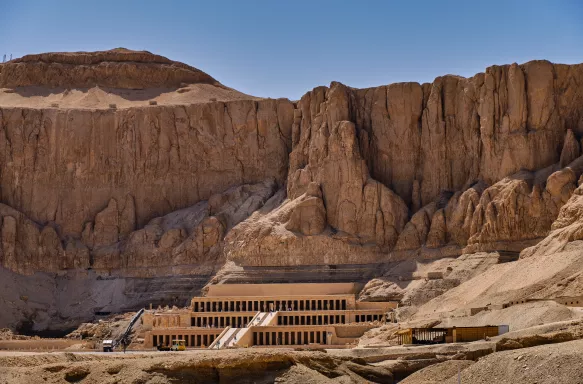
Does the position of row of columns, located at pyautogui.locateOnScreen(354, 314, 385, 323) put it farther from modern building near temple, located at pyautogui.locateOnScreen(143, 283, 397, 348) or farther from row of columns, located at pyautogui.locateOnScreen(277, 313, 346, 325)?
row of columns, located at pyautogui.locateOnScreen(277, 313, 346, 325)

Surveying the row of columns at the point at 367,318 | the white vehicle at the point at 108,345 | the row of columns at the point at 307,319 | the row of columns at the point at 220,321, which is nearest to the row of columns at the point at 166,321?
the row of columns at the point at 220,321

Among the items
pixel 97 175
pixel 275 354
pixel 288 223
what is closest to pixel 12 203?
pixel 97 175

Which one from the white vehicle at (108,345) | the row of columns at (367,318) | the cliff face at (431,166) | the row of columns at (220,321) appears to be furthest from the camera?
the row of columns at (220,321)

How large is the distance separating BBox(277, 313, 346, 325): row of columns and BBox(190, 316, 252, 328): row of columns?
351 cm

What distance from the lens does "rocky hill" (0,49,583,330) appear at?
388 ft

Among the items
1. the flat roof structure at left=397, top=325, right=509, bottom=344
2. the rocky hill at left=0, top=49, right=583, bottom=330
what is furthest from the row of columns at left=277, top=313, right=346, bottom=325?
the flat roof structure at left=397, top=325, right=509, bottom=344

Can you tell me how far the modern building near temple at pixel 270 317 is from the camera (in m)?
110

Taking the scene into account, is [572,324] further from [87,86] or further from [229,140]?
[87,86]

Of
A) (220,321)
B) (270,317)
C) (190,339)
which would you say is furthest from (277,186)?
(190,339)

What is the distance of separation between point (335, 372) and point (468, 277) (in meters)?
45.5

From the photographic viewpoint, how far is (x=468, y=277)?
112500mm

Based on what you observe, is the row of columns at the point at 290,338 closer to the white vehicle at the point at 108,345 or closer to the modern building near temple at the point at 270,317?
the modern building near temple at the point at 270,317

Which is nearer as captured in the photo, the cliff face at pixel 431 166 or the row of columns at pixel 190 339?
the row of columns at pixel 190 339

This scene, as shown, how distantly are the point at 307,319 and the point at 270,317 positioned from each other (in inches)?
136
